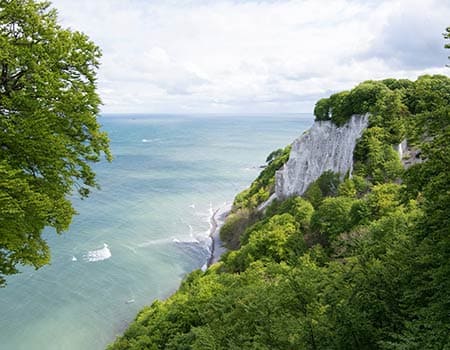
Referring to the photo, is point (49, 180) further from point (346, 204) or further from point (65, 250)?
point (65, 250)

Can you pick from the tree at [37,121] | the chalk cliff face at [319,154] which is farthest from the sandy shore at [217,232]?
the tree at [37,121]

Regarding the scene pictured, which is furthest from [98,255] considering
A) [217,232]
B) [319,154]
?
[319,154]

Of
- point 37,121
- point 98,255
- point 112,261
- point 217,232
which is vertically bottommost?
point 112,261

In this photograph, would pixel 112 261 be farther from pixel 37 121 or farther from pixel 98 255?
pixel 37 121

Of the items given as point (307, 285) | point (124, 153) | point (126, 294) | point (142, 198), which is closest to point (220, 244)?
point (126, 294)

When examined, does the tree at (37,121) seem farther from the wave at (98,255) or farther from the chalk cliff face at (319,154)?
the wave at (98,255)

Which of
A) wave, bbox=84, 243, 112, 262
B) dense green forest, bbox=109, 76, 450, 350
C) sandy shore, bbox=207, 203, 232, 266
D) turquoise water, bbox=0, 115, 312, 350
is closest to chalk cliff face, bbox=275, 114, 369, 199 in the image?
dense green forest, bbox=109, 76, 450, 350
